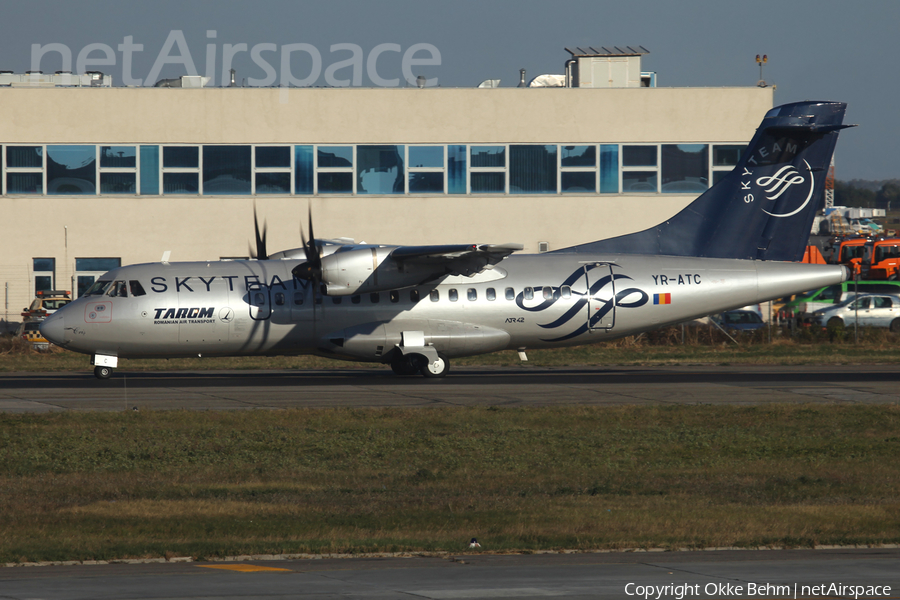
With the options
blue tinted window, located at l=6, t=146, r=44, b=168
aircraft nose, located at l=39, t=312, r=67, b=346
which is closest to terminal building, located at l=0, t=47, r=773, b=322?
blue tinted window, located at l=6, t=146, r=44, b=168

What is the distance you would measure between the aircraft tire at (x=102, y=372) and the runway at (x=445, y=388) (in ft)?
1.00

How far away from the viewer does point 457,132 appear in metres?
47.6

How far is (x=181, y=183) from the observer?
47.0 meters

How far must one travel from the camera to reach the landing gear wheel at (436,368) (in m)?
28.5

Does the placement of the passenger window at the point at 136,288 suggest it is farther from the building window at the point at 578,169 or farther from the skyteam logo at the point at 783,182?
the building window at the point at 578,169

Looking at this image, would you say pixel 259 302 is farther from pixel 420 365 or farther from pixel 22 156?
pixel 22 156

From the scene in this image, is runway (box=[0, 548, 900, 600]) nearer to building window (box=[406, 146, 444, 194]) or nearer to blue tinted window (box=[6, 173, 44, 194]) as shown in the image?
building window (box=[406, 146, 444, 194])

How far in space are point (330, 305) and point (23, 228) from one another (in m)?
25.4

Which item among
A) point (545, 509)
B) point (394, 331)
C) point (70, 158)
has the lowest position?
point (545, 509)

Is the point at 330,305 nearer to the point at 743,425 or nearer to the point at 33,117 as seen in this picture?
the point at 743,425

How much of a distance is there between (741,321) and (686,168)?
26.3 feet

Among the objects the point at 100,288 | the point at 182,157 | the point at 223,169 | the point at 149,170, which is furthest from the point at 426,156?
the point at 100,288

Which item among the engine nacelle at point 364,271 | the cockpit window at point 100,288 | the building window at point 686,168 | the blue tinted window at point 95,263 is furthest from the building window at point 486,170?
the cockpit window at point 100,288

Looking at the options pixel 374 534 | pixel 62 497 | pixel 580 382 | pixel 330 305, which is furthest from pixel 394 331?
pixel 374 534
